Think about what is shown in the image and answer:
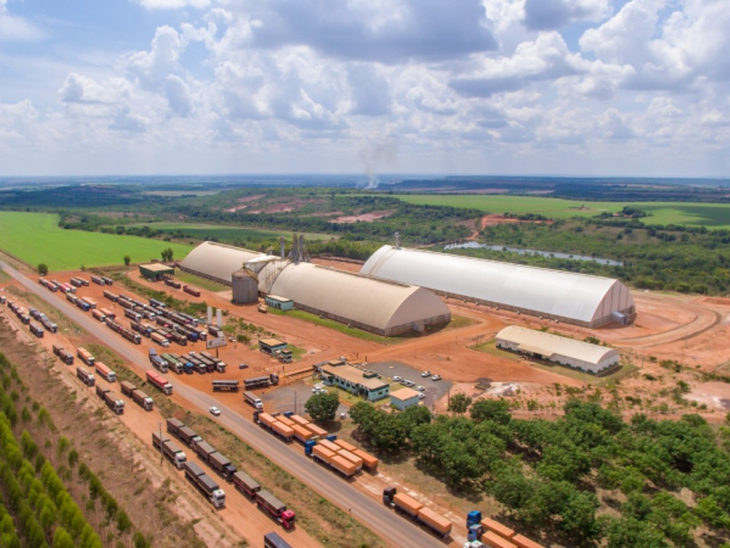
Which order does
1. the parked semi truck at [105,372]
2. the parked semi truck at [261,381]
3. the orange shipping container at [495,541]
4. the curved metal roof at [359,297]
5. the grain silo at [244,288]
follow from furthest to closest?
the grain silo at [244,288] < the curved metal roof at [359,297] < the parked semi truck at [105,372] < the parked semi truck at [261,381] < the orange shipping container at [495,541]

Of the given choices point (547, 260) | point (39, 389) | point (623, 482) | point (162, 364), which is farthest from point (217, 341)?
point (547, 260)

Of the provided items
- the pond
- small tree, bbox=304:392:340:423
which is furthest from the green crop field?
small tree, bbox=304:392:340:423

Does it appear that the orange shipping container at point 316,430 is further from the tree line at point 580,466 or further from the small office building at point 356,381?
the small office building at point 356,381

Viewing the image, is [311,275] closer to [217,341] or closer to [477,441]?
[217,341]

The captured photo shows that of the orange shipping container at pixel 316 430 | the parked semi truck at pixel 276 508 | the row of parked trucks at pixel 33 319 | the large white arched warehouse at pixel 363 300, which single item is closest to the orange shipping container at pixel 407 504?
the parked semi truck at pixel 276 508

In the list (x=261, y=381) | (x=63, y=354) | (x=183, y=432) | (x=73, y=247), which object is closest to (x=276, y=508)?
(x=183, y=432)

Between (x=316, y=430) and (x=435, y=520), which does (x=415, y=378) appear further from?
(x=435, y=520)

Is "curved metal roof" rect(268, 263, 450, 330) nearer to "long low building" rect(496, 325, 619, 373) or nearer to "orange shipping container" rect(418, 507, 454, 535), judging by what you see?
"long low building" rect(496, 325, 619, 373)
